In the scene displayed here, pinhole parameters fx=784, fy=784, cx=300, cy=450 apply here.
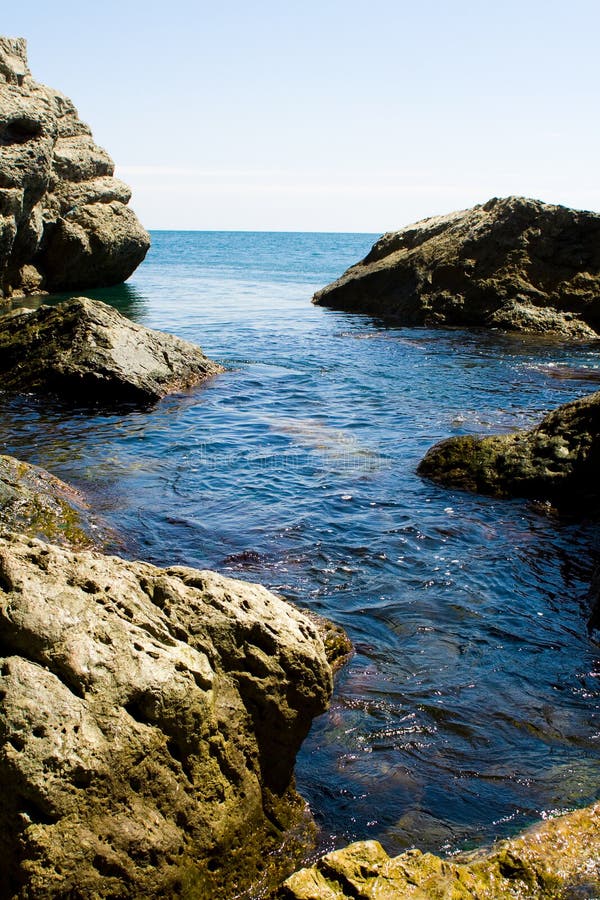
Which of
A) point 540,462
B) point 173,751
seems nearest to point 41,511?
point 173,751

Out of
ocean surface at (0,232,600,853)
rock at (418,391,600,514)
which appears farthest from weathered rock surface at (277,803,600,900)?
rock at (418,391,600,514)

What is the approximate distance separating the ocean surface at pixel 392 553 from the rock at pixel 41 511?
A: 46 cm

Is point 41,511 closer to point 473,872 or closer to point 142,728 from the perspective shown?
point 142,728

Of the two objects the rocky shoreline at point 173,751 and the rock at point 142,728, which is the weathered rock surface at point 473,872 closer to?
the rocky shoreline at point 173,751

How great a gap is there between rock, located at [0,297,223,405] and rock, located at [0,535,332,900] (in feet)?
34.3

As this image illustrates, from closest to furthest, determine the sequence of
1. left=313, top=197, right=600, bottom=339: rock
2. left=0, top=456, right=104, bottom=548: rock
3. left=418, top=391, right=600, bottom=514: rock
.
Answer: left=0, top=456, right=104, bottom=548: rock → left=418, top=391, right=600, bottom=514: rock → left=313, top=197, right=600, bottom=339: rock

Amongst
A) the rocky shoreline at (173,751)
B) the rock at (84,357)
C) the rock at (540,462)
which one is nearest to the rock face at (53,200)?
the rock at (84,357)

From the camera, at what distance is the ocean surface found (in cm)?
503

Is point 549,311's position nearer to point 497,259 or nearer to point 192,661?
point 497,259

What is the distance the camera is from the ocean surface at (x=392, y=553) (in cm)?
503

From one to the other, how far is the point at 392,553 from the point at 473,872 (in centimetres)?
484

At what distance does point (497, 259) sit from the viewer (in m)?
25.5

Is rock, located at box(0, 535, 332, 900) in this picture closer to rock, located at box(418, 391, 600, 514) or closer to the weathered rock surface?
the weathered rock surface

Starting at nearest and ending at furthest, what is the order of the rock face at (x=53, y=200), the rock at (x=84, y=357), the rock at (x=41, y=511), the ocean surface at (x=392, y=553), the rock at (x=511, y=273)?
1. the ocean surface at (x=392, y=553)
2. the rock at (x=41, y=511)
3. the rock at (x=84, y=357)
4. the rock at (x=511, y=273)
5. the rock face at (x=53, y=200)
